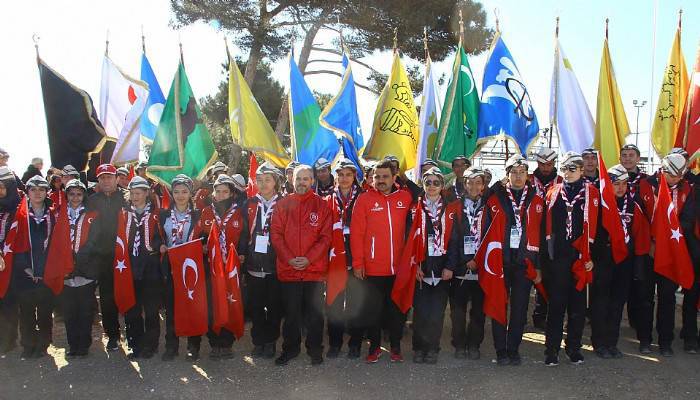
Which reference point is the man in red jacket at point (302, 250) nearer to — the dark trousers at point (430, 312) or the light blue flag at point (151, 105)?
the dark trousers at point (430, 312)

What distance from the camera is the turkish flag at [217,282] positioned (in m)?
5.46

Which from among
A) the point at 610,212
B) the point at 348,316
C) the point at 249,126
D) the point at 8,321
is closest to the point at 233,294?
the point at 348,316

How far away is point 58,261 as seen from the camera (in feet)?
18.6

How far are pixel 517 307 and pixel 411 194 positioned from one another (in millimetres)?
1437

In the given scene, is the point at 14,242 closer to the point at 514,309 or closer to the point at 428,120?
the point at 514,309

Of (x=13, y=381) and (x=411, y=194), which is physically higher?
(x=411, y=194)

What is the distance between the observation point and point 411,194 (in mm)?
5602

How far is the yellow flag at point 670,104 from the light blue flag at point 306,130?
4.30 metres

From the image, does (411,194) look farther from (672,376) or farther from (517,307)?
(672,376)

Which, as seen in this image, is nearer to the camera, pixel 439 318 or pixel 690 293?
pixel 439 318

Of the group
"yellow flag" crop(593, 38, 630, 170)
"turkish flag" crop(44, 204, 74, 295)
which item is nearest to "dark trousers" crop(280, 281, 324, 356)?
"turkish flag" crop(44, 204, 74, 295)

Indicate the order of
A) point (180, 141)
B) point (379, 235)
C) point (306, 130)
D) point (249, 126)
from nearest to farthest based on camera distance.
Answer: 1. point (379, 235)
2. point (180, 141)
3. point (249, 126)
4. point (306, 130)

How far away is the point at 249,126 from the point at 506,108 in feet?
11.2

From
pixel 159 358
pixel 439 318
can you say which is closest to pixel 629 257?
pixel 439 318
